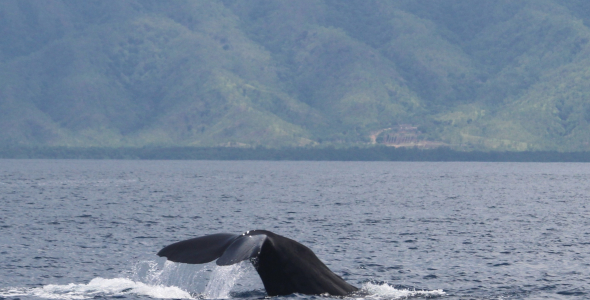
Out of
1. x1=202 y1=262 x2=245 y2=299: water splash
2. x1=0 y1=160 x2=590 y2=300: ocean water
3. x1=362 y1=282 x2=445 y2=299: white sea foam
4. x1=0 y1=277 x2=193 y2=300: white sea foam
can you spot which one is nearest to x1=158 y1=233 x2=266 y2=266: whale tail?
x1=0 y1=160 x2=590 y2=300: ocean water

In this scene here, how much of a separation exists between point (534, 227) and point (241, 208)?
31.5 metres

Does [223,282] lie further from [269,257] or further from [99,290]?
[269,257]

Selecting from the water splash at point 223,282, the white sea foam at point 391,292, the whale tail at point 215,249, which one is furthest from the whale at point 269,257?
the water splash at point 223,282

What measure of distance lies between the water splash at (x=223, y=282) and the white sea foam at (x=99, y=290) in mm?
991

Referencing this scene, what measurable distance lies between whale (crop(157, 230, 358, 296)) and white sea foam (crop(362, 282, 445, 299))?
4.51 m

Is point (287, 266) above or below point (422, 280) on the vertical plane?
above

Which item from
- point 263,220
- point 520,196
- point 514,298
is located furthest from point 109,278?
point 520,196

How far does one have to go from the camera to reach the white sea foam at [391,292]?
1069 inches

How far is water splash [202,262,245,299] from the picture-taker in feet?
91.0

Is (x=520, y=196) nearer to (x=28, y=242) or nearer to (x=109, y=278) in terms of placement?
(x=28, y=242)

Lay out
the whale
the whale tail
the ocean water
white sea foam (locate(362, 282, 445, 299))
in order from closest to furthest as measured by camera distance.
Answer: the whale tail
the whale
white sea foam (locate(362, 282, 445, 299))
the ocean water

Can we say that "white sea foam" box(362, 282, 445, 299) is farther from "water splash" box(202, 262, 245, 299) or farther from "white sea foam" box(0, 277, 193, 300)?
"white sea foam" box(0, 277, 193, 300)

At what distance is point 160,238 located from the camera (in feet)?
161

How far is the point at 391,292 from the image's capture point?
2825 centimetres
